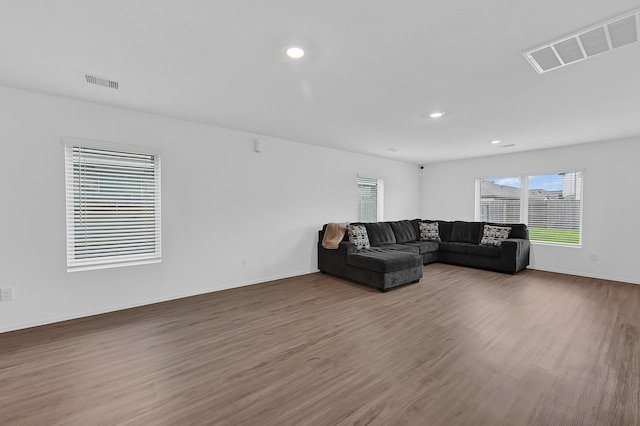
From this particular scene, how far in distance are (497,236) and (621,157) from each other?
7.49ft

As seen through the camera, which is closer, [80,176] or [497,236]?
[80,176]

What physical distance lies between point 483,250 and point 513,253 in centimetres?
52

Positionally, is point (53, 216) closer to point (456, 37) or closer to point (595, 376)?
point (456, 37)

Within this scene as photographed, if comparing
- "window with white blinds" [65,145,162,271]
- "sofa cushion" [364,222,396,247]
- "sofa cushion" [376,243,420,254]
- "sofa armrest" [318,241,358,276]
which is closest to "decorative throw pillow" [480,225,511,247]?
"sofa cushion" [376,243,420,254]

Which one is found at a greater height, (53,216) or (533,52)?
→ (533,52)

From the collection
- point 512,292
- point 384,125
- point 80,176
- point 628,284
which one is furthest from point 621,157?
point 80,176

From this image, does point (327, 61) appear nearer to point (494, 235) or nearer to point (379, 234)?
point (379, 234)

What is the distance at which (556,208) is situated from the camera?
18.1 ft

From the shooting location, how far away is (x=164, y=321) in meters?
3.04

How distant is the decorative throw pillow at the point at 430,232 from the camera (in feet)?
21.9

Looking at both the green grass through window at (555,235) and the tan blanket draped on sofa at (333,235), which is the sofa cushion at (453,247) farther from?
the tan blanket draped on sofa at (333,235)

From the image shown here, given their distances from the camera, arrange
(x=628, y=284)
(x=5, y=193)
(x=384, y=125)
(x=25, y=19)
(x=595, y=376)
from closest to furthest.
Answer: (x=25, y=19), (x=595, y=376), (x=5, y=193), (x=384, y=125), (x=628, y=284)

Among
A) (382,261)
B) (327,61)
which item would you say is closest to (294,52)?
(327,61)

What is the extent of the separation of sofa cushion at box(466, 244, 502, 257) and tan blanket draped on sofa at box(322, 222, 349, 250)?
2.72m
